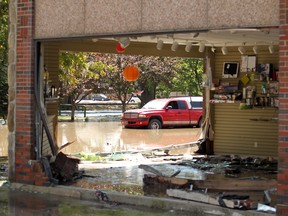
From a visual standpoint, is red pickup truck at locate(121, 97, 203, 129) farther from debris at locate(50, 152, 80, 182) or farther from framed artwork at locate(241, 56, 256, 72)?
debris at locate(50, 152, 80, 182)

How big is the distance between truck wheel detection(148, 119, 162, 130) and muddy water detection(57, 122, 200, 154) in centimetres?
61

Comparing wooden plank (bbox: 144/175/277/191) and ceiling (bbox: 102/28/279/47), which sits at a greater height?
ceiling (bbox: 102/28/279/47)

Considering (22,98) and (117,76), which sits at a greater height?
(117,76)

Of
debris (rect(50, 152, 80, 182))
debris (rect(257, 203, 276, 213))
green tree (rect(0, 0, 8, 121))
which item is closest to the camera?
debris (rect(257, 203, 276, 213))

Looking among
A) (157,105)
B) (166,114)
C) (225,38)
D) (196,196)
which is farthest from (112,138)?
(196,196)

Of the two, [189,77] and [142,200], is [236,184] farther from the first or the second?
[189,77]

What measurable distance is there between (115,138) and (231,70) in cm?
882

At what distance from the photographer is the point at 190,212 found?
9484 mm

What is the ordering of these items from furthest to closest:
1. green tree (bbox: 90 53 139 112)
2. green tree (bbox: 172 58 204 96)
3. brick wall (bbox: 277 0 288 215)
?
green tree (bbox: 172 58 204 96)
green tree (bbox: 90 53 139 112)
brick wall (bbox: 277 0 288 215)

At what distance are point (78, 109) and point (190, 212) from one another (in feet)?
128

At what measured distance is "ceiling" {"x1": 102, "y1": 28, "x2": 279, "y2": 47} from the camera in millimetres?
12211

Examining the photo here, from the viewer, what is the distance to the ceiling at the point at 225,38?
1221 cm

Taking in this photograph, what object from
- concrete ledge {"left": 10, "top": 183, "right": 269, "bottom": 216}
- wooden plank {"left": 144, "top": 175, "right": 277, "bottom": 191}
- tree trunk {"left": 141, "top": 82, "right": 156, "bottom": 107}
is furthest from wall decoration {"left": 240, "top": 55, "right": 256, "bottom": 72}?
tree trunk {"left": 141, "top": 82, "right": 156, "bottom": 107}

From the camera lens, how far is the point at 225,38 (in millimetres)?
14172
